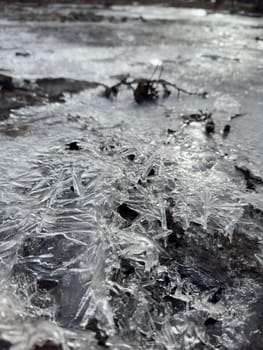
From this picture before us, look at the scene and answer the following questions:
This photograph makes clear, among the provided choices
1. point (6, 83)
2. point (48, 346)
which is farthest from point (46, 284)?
point (6, 83)

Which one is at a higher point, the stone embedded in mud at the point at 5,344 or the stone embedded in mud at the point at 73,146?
the stone embedded in mud at the point at 73,146

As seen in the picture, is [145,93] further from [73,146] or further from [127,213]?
[127,213]

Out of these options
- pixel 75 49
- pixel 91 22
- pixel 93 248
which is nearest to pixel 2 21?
pixel 91 22

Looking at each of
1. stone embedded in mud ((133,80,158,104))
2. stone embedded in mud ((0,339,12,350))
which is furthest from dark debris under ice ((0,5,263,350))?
stone embedded in mud ((133,80,158,104))

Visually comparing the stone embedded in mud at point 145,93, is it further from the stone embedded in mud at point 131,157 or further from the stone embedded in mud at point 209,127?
the stone embedded in mud at point 131,157

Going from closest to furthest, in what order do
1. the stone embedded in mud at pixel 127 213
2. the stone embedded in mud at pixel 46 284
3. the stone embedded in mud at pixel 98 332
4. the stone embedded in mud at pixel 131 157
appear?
the stone embedded in mud at pixel 98 332 < the stone embedded in mud at pixel 46 284 < the stone embedded in mud at pixel 127 213 < the stone embedded in mud at pixel 131 157

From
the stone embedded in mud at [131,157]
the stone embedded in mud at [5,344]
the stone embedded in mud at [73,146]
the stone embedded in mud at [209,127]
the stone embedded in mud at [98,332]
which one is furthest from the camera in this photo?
the stone embedded in mud at [209,127]

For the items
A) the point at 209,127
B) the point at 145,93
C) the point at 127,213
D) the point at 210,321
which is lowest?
the point at 210,321

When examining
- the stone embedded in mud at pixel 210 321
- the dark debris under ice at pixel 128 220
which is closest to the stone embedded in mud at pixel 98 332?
the dark debris under ice at pixel 128 220

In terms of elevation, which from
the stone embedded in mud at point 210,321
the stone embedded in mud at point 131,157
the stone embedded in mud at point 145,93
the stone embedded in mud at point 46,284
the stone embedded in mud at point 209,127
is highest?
the stone embedded in mud at point 145,93
